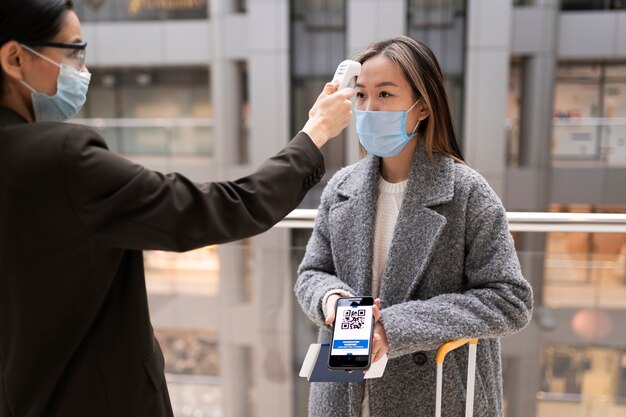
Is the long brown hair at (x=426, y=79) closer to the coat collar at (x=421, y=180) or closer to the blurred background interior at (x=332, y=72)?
the coat collar at (x=421, y=180)

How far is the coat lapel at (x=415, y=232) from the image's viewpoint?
148 centimetres

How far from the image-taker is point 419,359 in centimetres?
150

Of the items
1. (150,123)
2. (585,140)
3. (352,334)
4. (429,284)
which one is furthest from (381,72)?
(150,123)

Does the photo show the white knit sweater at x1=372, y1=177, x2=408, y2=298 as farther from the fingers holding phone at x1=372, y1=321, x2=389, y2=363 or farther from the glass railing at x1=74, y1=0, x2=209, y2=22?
the glass railing at x1=74, y1=0, x2=209, y2=22

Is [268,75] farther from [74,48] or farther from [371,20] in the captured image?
[74,48]

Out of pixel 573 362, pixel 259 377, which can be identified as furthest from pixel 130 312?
pixel 573 362

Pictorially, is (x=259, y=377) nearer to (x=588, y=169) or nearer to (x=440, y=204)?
(x=440, y=204)

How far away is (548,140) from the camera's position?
424 inches

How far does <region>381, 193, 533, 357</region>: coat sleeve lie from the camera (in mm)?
1379

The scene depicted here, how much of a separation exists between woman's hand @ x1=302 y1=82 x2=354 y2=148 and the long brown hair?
0.22m

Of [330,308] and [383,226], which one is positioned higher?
[383,226]

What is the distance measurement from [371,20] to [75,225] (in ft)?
32.8

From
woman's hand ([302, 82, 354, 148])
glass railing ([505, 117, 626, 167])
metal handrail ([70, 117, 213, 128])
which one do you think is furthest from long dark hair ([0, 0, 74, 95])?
metal handrail ([70, 117, 213, 128])

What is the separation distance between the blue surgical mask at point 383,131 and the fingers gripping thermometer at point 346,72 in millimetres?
124
